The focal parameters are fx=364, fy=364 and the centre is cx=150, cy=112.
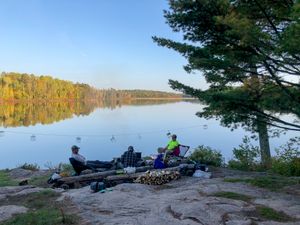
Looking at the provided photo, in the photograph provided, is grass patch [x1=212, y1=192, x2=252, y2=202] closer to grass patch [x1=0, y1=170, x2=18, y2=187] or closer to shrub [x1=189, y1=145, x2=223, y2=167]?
shrub [x1=189, y1=145, x2=223, y2=167]

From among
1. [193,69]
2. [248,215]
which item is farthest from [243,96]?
[248,215]

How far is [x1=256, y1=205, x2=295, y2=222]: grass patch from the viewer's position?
6.30 metres

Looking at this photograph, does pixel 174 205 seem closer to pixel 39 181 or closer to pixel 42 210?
pixel 42 210

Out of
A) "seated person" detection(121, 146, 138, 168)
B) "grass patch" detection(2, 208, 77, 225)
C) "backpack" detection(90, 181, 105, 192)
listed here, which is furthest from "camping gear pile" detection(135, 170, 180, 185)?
"grass patch" detection(2, 208, 77, 225)

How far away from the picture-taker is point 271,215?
21.1 feet

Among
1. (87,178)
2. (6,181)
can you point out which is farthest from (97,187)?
(6,181)

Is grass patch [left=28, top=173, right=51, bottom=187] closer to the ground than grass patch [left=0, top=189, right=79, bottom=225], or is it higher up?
closer to the ground

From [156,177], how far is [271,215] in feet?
13.2

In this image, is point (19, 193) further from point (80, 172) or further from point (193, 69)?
point (193, 69)

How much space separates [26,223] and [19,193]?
8.92ft

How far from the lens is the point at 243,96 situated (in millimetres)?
8703

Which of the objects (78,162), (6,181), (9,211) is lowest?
(6,181)

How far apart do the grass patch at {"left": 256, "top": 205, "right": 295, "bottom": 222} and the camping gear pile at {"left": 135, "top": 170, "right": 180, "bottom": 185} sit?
357cm

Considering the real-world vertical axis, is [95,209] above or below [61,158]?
above
